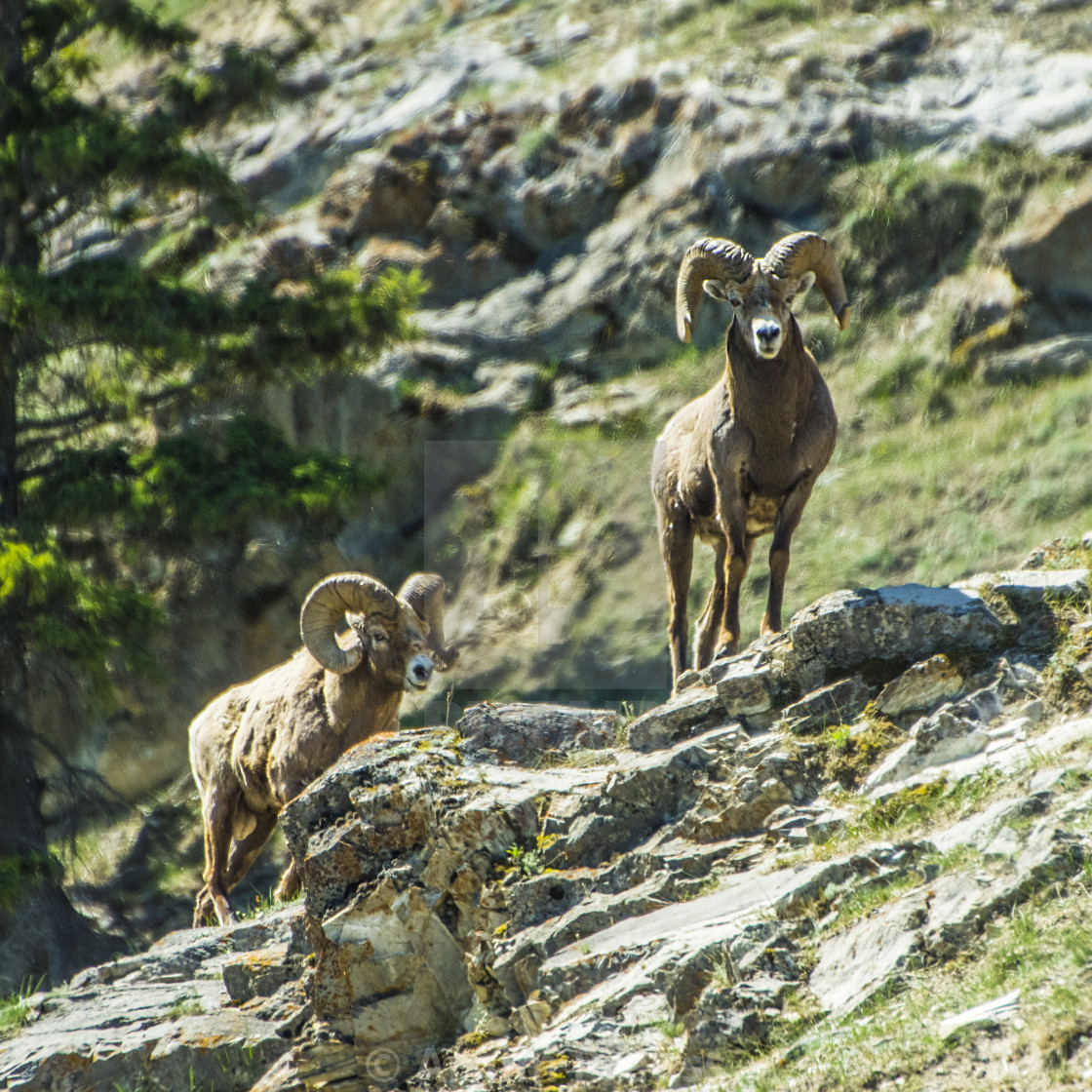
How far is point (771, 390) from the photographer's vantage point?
327 inches

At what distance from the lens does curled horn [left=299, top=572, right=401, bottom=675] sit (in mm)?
9797

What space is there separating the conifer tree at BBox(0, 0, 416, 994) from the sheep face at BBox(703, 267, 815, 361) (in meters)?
7.44

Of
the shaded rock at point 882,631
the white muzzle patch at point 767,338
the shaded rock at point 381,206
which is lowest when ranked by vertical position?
the shaded rock at point 882,631

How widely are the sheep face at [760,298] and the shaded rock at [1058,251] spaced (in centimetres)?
882

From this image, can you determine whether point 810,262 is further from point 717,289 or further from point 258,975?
point 258,975

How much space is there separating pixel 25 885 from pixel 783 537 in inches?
317

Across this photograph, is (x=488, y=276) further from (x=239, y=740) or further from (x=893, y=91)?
(x=239, y=740)

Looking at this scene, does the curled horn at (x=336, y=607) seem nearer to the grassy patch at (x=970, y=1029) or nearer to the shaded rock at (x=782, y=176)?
the grassy patch at (x=970, y=1029)

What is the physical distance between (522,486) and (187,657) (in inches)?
191

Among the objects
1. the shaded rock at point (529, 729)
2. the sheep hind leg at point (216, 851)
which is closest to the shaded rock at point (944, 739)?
the shaded rock at point (529, 729)

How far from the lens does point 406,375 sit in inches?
776

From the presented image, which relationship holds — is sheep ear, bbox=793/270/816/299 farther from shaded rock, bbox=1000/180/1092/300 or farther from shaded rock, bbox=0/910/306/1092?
shaded rock, bbox=1000/180/1092/300

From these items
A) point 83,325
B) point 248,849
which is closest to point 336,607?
point 248,849

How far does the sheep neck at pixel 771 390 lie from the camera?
27.2 feet
